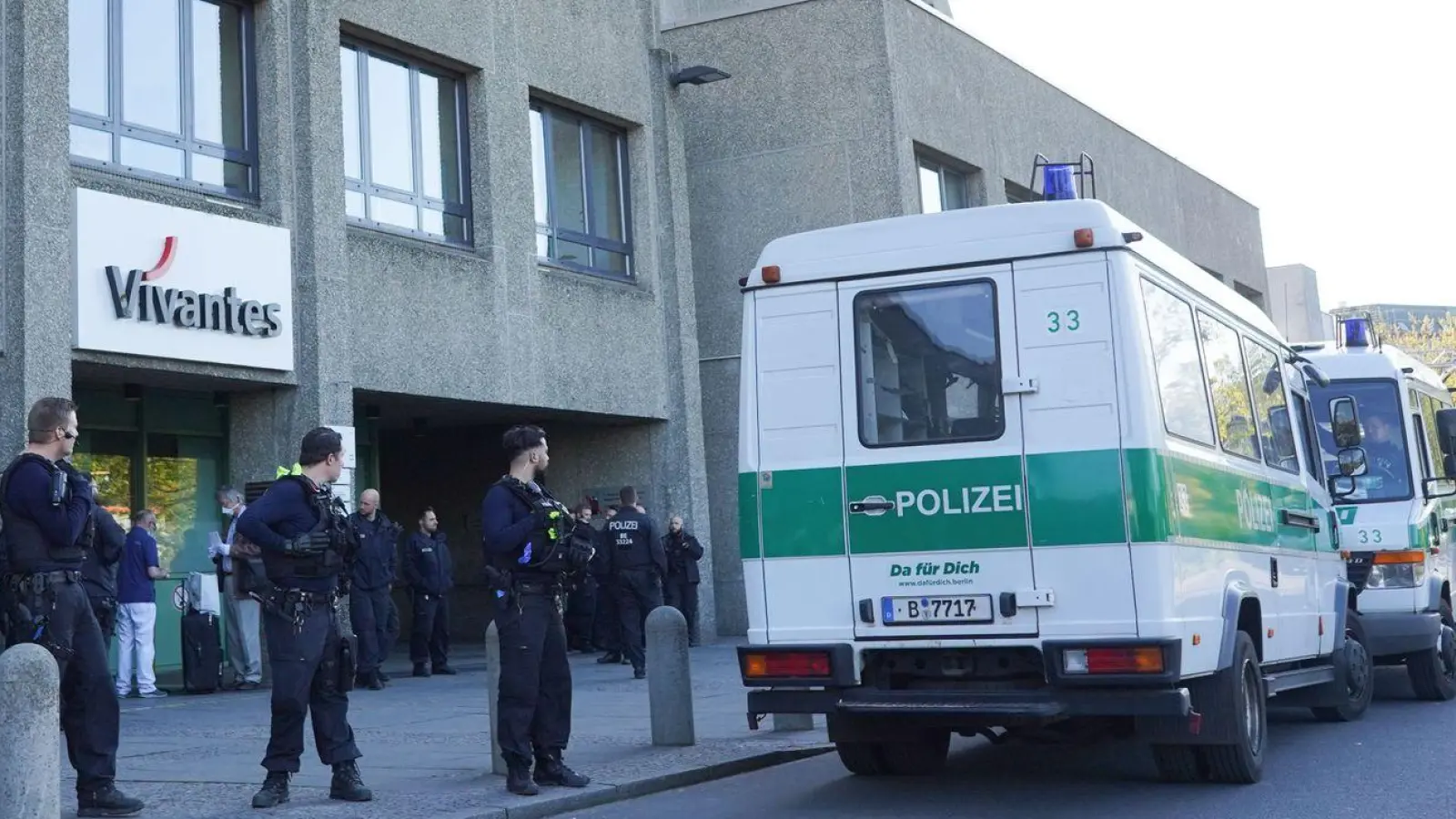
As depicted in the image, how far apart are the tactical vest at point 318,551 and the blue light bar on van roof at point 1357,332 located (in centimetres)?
911

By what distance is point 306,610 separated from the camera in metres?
7.88

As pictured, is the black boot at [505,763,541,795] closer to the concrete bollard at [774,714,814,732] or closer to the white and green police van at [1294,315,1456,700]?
the concrete bollard at [774,714,814,732]

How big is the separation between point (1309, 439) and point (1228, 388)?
6.95 ft

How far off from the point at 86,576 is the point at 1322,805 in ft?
26.0

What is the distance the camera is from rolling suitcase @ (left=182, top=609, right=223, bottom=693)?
15211 mm

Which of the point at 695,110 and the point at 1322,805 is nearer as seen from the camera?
the point at 1322,805

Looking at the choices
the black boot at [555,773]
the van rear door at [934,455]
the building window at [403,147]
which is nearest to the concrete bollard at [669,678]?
the black boot at [555,773]

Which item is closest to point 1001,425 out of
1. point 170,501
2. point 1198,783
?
point 1198,783

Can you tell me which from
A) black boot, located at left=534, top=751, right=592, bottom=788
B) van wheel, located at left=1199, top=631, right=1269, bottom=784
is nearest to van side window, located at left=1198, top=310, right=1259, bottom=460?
van wheel, located at left=1199, top=631, right=1269, bottom=784

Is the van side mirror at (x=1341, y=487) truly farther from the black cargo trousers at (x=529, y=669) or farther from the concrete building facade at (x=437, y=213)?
the concrete building facade at (x=437, y=213)

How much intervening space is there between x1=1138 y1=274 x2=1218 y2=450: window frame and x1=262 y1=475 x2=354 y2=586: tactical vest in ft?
12.8

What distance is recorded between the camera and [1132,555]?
304 inches

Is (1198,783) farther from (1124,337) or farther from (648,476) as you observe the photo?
(648,476)

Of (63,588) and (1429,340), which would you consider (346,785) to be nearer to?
(63,588)
